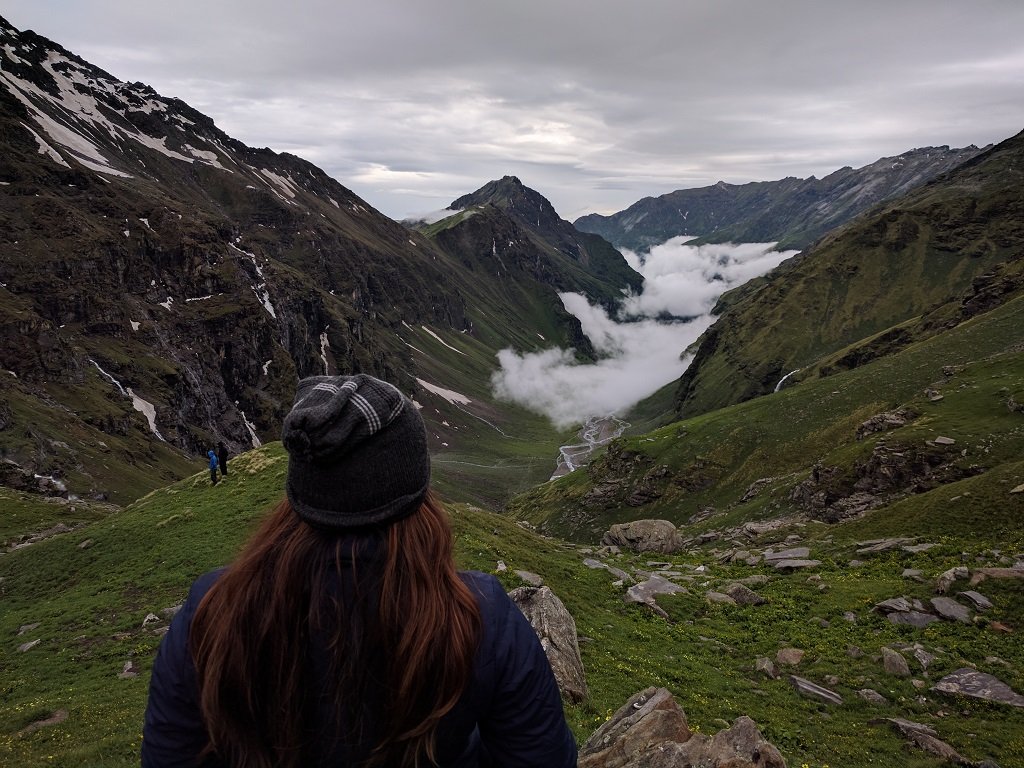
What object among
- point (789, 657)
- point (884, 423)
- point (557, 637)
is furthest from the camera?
point (884, 423)

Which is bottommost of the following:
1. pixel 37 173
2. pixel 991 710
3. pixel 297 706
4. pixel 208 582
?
pixel 991 710

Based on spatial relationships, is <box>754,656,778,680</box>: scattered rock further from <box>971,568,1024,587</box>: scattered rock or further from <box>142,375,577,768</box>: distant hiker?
<box>142,375,577,768</box>: distant hiker

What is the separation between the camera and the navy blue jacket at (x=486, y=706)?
146 inches

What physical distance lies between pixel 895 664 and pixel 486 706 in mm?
22071

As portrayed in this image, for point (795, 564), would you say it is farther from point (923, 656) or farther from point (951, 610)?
point (923, 656)

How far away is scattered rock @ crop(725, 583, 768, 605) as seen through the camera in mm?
27750

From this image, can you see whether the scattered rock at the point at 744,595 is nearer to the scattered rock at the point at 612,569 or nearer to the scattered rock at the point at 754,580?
the scattered rock at the point at 754,580

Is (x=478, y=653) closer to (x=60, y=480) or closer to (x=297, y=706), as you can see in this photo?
(x=297, y=706)

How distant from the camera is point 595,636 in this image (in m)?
22.6

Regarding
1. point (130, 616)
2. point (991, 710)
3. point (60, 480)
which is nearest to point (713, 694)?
point (991, 710)

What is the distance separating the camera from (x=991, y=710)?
17.0 meters

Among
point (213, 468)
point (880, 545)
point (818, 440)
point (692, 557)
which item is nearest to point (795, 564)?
point (880, 545)

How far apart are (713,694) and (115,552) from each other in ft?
101

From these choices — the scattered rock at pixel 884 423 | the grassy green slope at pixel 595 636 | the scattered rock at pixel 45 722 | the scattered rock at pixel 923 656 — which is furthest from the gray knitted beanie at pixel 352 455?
the scattered rock at pixel 884 423
